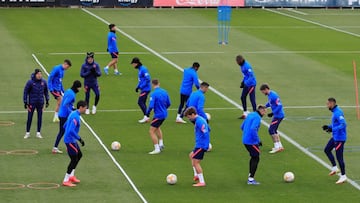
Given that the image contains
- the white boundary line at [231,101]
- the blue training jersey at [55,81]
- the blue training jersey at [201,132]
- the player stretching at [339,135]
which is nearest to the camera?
the blue training jersey at [201,132]

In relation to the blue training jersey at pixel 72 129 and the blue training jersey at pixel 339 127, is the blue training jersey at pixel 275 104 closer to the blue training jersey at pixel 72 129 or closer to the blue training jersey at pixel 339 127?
the blue training jersey at pixel 339 127

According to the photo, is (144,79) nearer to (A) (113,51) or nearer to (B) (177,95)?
(B) (177,95)

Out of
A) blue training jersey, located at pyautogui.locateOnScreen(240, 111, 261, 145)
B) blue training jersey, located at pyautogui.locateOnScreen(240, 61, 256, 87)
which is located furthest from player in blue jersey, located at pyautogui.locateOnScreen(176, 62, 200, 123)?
blue training jersey, located at pyautogui.locateOnScreen(240, 111, 261, 145)

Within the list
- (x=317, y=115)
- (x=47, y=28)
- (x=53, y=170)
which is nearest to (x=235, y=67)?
(x=317, y=115)

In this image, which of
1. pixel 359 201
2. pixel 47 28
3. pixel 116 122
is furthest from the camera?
pixel 47 28

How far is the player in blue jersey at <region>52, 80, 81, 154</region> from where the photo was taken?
102 feet

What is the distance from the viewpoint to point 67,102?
102 ft

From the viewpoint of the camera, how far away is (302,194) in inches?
1089

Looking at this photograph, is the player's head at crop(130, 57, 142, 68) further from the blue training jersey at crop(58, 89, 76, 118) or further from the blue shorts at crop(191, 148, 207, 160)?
the blue shorts at crop(191, 148, 207, 160)

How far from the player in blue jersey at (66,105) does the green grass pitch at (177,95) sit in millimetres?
470

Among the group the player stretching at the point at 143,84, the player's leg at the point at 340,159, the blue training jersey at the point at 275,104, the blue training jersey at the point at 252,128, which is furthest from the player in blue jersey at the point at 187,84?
the player's leg at the point at 340,159

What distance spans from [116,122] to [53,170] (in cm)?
732

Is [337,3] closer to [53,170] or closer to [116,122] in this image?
[116,122]

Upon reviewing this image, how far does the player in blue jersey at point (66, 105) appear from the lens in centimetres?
3097
